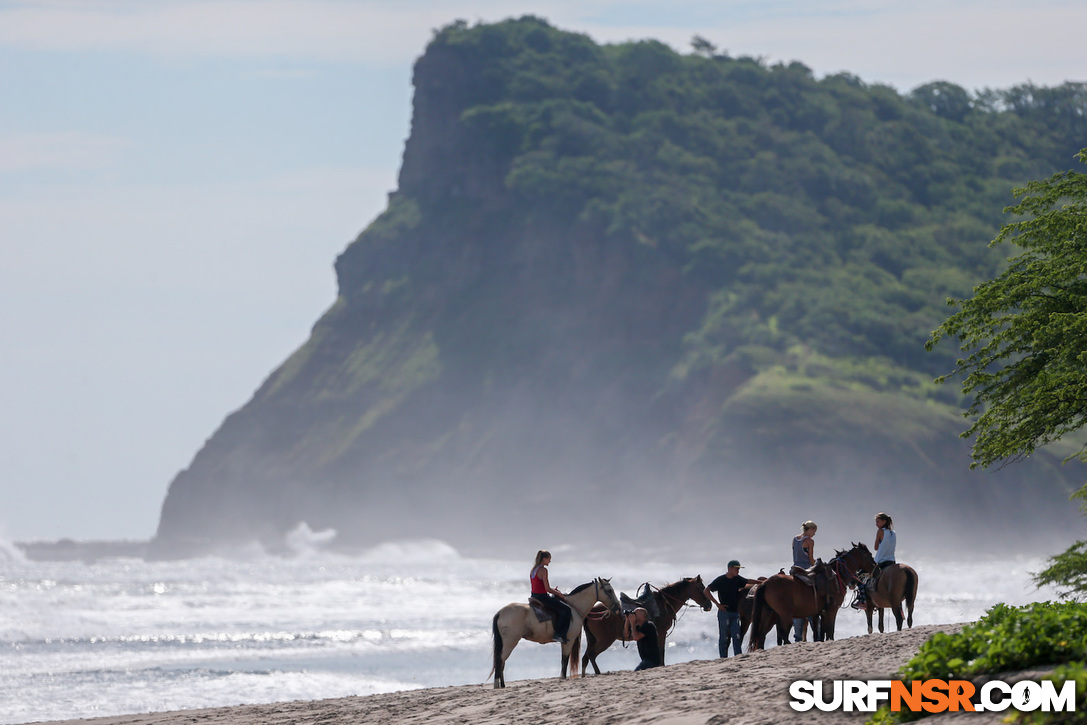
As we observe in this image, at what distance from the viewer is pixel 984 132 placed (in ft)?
568

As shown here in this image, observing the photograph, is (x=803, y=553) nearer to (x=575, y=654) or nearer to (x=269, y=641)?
(x=575, y=654)

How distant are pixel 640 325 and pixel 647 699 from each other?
116 meters

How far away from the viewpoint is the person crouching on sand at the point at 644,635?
18.2 metres

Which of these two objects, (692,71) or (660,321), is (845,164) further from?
(660,321)

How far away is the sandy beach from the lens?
11.7 metres

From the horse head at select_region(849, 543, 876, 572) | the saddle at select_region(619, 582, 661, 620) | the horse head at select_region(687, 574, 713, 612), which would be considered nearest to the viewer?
the saddle at select_region(619, 582, 661, 620)

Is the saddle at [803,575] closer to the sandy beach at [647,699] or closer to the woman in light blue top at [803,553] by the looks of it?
the woman in light blue top at [803,553]

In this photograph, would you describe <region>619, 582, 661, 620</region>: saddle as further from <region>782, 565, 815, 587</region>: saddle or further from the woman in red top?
<region>782, 565, 815, 587</region>: saddle

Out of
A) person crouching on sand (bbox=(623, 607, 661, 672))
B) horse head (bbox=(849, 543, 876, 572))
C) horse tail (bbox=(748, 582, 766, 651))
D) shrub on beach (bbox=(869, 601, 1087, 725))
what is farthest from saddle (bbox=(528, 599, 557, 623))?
shrub on beach (bbox=(869, 601, 1087, 725))

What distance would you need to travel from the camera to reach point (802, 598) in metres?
18.4

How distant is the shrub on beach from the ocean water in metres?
9.12

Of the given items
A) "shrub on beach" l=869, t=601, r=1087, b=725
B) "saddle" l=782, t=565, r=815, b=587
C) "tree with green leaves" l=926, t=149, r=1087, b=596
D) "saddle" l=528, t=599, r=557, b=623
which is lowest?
"shrub on beach" l=869, t=601, r=1087, b=725

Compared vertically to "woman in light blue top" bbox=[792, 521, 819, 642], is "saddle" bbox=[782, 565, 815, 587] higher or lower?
lower

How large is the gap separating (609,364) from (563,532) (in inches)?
756
